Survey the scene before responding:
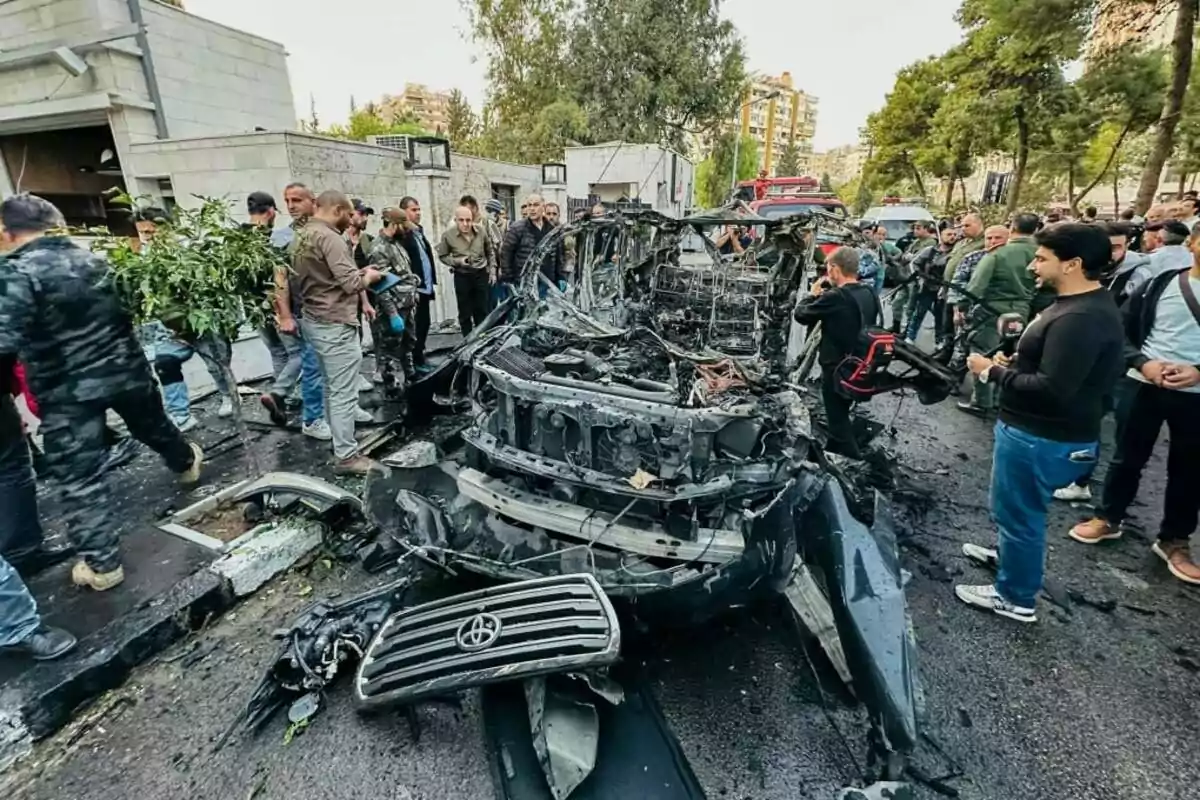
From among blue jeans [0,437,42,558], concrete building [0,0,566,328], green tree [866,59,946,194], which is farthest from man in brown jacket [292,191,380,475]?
green tree [866,59,946,194]

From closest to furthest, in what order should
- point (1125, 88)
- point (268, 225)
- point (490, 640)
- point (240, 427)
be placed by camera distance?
point (490, 640), point (240, 427), point (268, 225), point (1125, 88)

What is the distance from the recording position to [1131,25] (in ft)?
37.6

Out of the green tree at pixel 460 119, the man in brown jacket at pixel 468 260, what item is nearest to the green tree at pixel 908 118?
the green tree at pixel 460 119

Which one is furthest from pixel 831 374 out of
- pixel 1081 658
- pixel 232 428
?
pixel 232 428

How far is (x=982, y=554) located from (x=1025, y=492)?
0.81 metres

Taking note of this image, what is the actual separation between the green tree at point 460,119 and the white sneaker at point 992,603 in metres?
26.7

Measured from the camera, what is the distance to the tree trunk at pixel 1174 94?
9844 millimetres

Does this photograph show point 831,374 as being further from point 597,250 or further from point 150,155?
point 150,155

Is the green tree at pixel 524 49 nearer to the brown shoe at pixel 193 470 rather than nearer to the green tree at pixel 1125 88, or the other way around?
the green tree at pixel 1125 88

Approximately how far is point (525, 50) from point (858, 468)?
67.4 feet

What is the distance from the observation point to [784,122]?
9481cm

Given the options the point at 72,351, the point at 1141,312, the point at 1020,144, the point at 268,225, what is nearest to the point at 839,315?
the point at 1141,312

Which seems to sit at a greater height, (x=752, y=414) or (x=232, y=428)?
(x=752, y=414)

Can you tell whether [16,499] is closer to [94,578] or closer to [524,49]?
[94,578]
